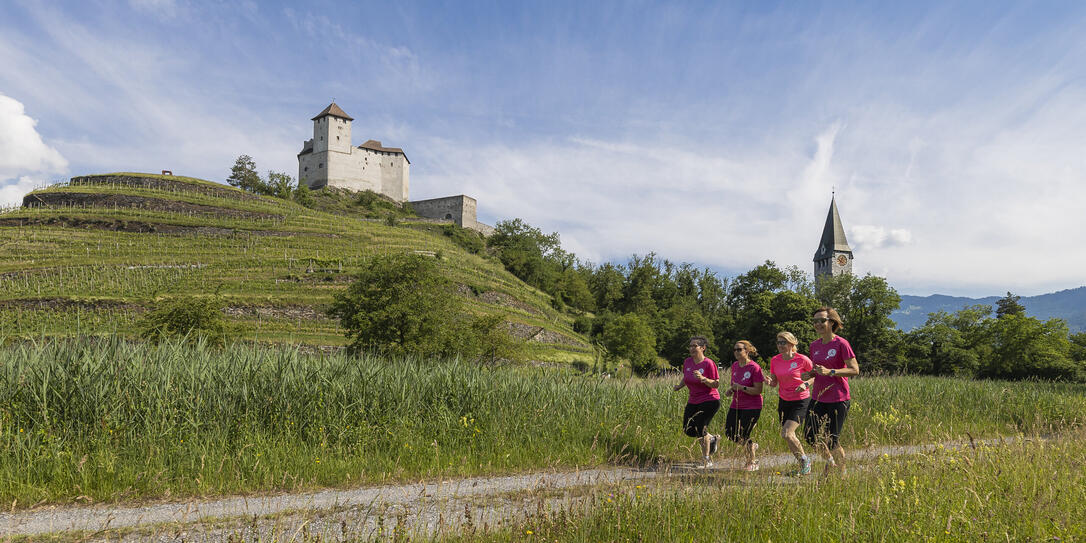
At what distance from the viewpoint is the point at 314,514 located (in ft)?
14.1

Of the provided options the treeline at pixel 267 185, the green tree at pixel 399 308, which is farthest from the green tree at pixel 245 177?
the green tree at pixel 399 308

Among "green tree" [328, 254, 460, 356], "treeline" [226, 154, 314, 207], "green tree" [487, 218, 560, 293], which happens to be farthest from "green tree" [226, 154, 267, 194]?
"green tree" [328, 254, 460, 356]

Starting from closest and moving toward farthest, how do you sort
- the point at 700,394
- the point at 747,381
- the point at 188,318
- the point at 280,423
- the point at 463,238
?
the point at 280,423 → the point at 747,381 → the point at 700,394 → the point at 188,318 → the point at 463,238

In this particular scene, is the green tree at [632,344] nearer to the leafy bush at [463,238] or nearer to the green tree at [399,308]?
the green tree at [399,308]

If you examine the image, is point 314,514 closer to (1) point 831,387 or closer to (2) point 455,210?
(1) point 831,387

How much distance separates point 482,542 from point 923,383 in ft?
44.2

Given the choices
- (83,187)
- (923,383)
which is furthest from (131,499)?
(83,187)

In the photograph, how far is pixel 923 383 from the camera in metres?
12.7

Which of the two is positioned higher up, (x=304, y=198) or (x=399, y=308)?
(x=304, y=198)

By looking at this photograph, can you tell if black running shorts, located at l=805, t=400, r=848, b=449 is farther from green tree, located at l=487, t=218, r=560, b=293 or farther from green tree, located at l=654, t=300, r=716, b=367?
green tree, located at l=487, t=218, r=560, b=293

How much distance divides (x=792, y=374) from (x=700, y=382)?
1.10 metres

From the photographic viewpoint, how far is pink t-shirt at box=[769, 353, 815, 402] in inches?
239

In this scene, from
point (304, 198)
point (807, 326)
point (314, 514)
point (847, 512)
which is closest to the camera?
point (847, 512)

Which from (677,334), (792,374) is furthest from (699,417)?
(677,334)
